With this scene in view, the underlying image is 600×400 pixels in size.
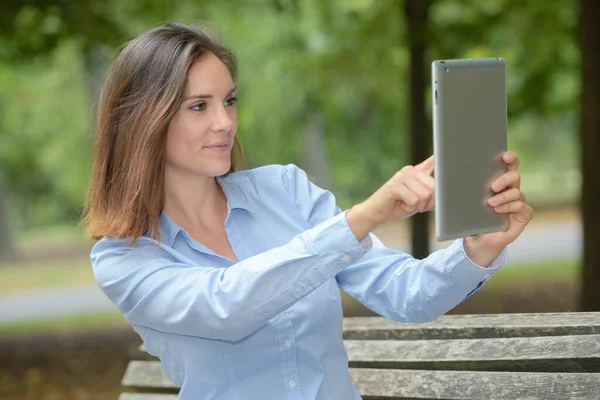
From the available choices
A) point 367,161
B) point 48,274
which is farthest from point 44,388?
point 367,161

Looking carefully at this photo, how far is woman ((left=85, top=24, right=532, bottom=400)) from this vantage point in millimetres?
2271

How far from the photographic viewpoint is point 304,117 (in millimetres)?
20859

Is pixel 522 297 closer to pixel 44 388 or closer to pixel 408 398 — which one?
pixel 44 388

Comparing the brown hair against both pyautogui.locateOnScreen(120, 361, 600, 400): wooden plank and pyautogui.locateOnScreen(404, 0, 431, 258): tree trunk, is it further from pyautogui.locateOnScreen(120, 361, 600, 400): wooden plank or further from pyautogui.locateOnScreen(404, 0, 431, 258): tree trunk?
pyautogui.locateOnScreen(404, 0, 431, 258): tree trunk

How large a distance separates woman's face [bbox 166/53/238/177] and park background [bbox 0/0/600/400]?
2.13 feet

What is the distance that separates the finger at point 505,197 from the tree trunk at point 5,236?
21840 mm

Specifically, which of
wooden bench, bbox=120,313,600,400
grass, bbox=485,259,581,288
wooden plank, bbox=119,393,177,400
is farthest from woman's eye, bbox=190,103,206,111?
grass, bbox=485,259,581,288

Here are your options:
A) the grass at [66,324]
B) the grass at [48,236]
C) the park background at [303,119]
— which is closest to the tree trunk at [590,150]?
the park background at [303,119]

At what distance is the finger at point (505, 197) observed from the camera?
2.07 metres

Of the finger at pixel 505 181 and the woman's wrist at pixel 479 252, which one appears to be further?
the woman's wrist at pixel 479 252

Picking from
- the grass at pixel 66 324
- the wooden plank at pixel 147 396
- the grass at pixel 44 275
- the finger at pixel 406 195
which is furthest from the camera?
the grass at pixel 44 275

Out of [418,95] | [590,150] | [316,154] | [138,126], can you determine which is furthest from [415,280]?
[316,154]

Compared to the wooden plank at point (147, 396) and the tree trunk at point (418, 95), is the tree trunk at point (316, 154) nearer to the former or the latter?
the tree trunk at point (418, 95)

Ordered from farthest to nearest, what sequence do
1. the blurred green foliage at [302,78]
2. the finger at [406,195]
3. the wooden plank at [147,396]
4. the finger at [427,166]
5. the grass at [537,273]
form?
the grass at [537,273]
the blurred green foliage at [302,78]
the wooden plank at [147,396]
the finger at [427,166]
the finger at [406,195]
